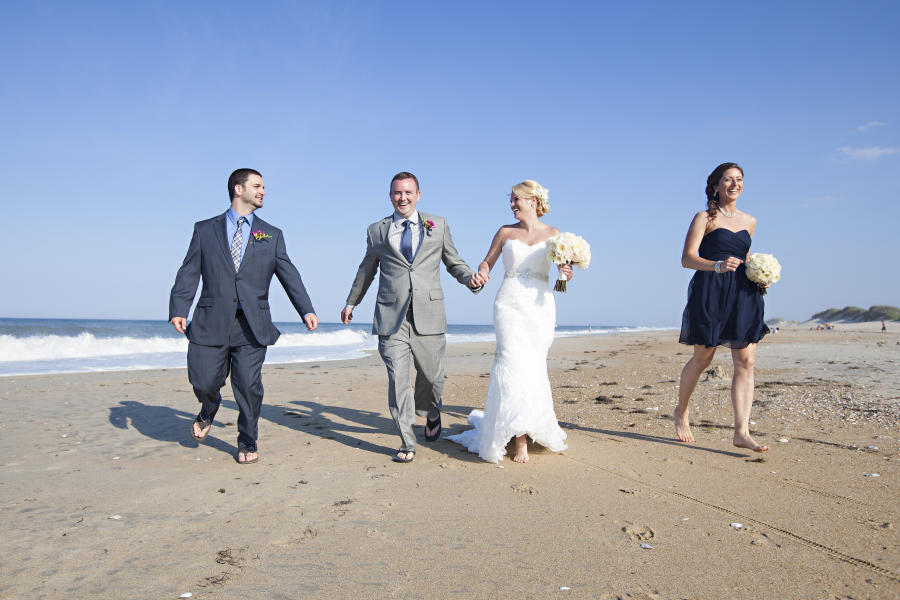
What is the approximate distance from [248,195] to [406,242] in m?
1.43

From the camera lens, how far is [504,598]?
227 cm

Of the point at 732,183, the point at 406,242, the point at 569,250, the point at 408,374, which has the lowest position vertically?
the point at 408,374

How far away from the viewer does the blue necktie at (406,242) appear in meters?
4.93

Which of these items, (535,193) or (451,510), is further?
(535,193)

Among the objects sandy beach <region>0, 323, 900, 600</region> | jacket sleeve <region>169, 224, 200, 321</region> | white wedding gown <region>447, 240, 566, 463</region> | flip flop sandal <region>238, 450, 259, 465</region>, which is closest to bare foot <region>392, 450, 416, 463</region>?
sandy beach <region>0, 323, 900, 600</region>

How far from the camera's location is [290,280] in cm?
487

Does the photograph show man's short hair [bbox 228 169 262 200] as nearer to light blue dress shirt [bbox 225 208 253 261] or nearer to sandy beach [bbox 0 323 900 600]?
light blue dress shirt [bbox 225 208 253 261]

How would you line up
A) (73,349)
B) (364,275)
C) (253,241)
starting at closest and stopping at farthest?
1. (253,241)
2. (364,275)
3. (73,349)

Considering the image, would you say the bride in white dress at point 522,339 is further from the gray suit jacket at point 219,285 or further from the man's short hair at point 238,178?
the man's short hair at point 238,178

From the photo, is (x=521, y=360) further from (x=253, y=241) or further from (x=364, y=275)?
(x=253, y=241)

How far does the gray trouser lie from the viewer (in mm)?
4664

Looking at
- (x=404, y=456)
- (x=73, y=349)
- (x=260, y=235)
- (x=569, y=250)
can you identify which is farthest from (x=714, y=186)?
(x=73, y=349)

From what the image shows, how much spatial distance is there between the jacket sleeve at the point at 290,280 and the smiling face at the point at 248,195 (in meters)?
Result: 0.34

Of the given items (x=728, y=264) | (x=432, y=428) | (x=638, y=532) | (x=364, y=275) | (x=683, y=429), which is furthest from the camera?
(x=432, y=428)
